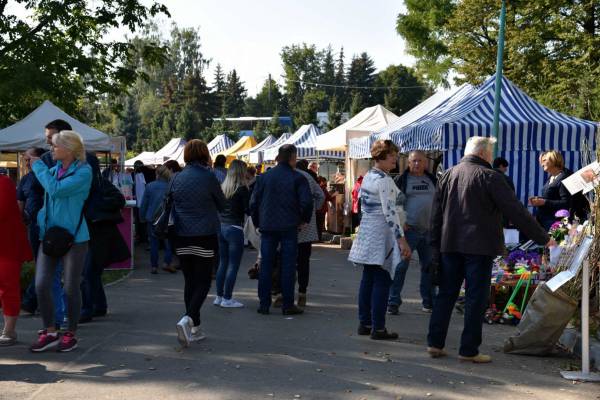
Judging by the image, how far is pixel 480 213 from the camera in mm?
6406

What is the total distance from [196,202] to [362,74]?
118636mm

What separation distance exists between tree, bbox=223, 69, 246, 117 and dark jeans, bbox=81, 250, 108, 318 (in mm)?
113206

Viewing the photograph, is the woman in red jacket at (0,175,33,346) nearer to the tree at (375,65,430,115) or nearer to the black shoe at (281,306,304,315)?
the black shoe at (281,306,304,315)

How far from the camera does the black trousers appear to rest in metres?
7.07

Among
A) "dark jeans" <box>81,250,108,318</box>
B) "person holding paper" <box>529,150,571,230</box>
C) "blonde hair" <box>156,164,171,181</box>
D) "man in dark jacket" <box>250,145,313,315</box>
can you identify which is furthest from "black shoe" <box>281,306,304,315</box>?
Answer: "blonde hair" <box>156,164,171,181</box>

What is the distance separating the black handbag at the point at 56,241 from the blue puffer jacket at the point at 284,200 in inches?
107

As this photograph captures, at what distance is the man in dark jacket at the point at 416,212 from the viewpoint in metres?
8.98

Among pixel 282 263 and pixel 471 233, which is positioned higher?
pixel 471 233

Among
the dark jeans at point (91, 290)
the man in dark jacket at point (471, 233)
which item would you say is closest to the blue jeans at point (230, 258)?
the dark jeans at point (91, 290)

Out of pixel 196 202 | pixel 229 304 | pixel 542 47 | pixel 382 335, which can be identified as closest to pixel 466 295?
pixel 382 335

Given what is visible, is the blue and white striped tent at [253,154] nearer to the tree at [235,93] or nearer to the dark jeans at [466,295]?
the dark jeans at [466,295]

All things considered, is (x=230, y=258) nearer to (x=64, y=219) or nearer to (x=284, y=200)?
(x=284, y=200)

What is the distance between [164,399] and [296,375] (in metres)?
1.11

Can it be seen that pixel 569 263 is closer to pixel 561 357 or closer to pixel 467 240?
pixel 561 357
